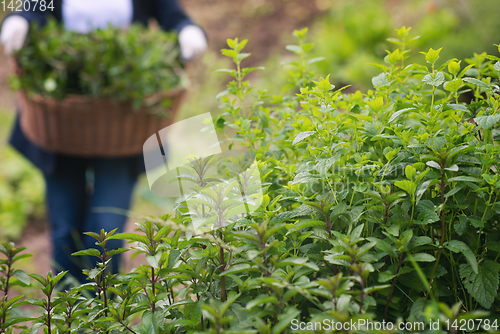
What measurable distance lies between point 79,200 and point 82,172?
17cm

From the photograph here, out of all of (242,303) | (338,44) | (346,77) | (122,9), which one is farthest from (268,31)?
(242,303)

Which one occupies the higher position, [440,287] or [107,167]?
[107,167]

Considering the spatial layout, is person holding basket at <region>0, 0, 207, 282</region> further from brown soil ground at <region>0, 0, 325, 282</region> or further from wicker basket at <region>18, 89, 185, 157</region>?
brown soil ground at <region>0, 0, 325, 282</region>

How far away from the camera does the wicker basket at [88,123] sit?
172 cm

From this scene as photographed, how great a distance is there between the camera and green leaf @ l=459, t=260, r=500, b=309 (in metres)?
0.66

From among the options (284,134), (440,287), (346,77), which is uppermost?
(346,77)

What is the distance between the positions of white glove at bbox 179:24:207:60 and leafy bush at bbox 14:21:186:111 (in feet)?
0.53

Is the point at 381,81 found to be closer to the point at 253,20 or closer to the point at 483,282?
the point at 483,282

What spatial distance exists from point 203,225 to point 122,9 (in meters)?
2.03

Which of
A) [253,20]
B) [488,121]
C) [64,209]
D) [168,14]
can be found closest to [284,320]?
[488,121]

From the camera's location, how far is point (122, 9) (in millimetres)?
2301

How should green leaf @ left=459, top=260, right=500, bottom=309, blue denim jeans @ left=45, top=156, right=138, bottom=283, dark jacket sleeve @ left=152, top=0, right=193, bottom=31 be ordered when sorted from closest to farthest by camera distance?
green leaf @ left=459, top=260, right=500, bottom=309, blue denim jeans @ left=45, top=156, right=138, bottom=283, dark jacket sleeve @ left=152, top=0, right=193, bottom=31

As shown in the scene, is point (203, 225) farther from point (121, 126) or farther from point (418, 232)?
point (121, 126)

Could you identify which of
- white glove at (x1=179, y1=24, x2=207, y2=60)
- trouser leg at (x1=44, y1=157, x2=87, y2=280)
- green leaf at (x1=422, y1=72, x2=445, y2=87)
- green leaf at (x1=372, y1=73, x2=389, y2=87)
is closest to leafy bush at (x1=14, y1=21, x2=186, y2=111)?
white glove at (x1=179, y1=24, x2=207, y2=60)
